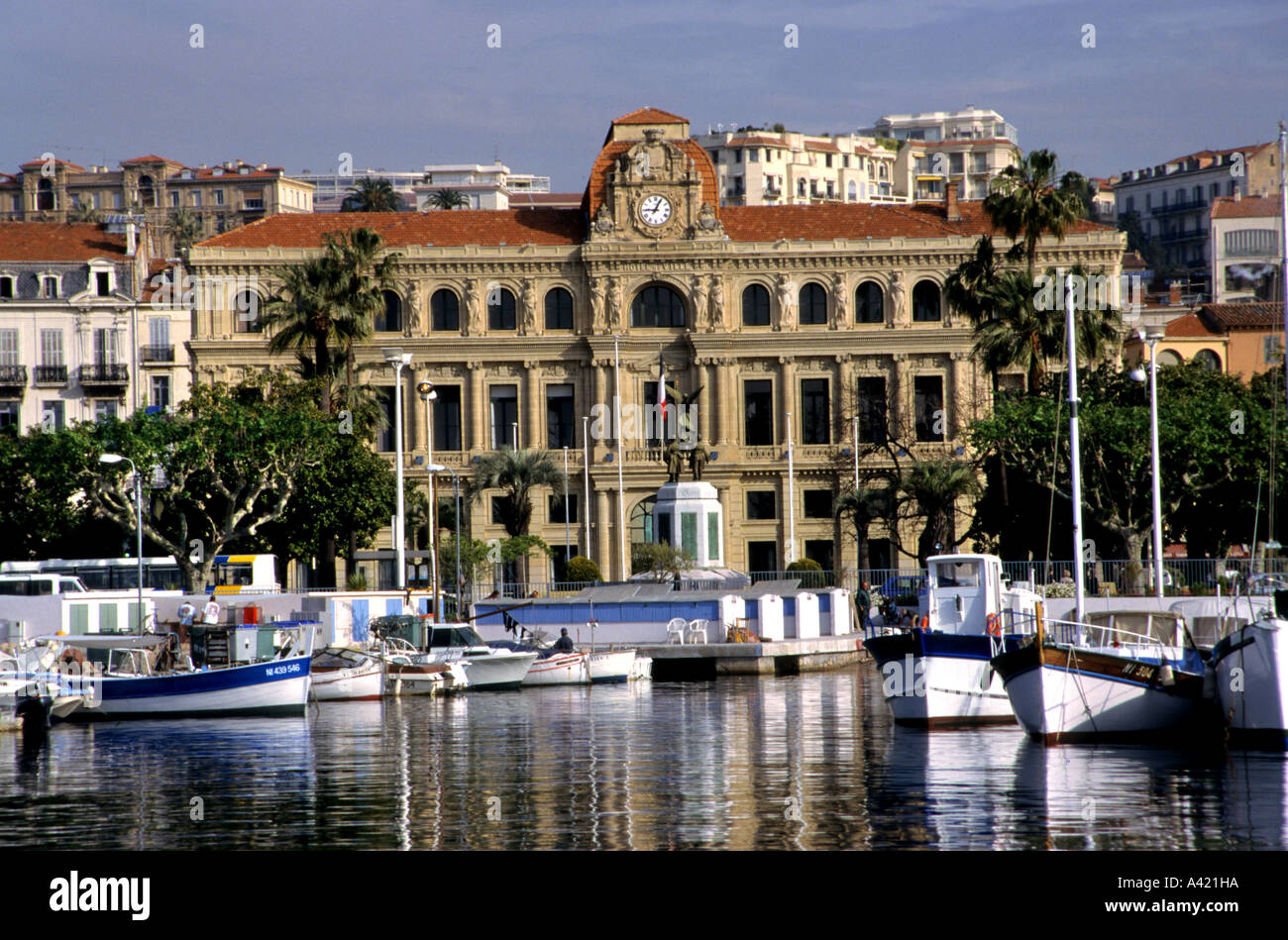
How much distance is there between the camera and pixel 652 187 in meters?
88.5

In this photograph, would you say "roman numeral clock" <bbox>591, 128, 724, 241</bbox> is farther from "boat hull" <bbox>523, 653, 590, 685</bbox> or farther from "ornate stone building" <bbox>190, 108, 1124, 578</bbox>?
"boat hull" <bbox>523, 653, 590, 685</bbox>

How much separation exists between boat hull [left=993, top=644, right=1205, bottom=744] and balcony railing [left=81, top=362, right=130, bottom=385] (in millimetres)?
71175

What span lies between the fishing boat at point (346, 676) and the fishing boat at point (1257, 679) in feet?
75.1

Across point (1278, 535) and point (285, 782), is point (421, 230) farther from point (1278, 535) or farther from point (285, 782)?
point (285, 782)

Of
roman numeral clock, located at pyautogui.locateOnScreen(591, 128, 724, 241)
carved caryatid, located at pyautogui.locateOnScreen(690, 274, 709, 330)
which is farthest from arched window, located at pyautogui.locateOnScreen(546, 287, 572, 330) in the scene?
carved caryatid, located at pyautogui.locateOnScreen(690, 274, 709, 330)

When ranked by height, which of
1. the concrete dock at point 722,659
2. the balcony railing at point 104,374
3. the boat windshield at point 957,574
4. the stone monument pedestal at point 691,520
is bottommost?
the concrete dock at point 722,659

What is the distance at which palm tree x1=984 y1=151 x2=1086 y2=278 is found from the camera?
62.3 m

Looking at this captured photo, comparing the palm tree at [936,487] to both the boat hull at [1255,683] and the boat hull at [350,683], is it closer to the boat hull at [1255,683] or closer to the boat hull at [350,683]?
the boat hull at [350,683]

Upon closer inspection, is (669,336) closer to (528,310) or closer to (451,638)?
(528,310)

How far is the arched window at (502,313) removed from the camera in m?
89.5

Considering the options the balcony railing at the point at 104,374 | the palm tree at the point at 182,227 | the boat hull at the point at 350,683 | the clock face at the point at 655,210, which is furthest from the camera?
the palm tree at the point at 182,227

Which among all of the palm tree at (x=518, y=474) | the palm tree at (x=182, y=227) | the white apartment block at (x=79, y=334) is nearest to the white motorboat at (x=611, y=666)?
the palm tree at (x=518, y=474)

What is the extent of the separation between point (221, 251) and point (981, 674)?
62159mm
